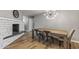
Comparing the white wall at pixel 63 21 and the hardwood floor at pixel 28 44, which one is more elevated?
the white wall at pixel 63 21

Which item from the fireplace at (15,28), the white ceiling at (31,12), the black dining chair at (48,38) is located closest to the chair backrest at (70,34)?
the black dining chair at (48,38)

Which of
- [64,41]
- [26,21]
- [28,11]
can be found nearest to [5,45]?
[26,21]

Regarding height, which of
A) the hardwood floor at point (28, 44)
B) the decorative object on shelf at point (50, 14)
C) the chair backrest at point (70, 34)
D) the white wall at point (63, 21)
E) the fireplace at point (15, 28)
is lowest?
the hardwood floor at point (28, 44)

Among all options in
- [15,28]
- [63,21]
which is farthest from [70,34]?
[15,28]

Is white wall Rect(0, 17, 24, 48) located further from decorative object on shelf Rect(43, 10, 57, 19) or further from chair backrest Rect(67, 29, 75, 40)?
chair backrest Rect(67, 29, 75, 40)

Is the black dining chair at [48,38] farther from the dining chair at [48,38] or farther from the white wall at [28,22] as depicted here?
the white wall at [28,22]

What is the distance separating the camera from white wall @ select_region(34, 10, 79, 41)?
1174 mm

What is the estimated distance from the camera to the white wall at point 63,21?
3.85 ft

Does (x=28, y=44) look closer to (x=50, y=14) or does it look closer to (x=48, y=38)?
(x=48, y=38)

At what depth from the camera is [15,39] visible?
4.11 ft

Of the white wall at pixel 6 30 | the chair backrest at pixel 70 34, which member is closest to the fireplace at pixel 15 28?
the white wall at pixel 6 30

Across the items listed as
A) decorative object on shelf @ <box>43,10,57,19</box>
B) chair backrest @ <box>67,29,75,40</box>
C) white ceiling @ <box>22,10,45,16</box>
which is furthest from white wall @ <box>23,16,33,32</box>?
chair backrest @ <box>67,29,75,40</box>

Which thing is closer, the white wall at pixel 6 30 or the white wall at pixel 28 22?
the white wall at pixel 6 30
